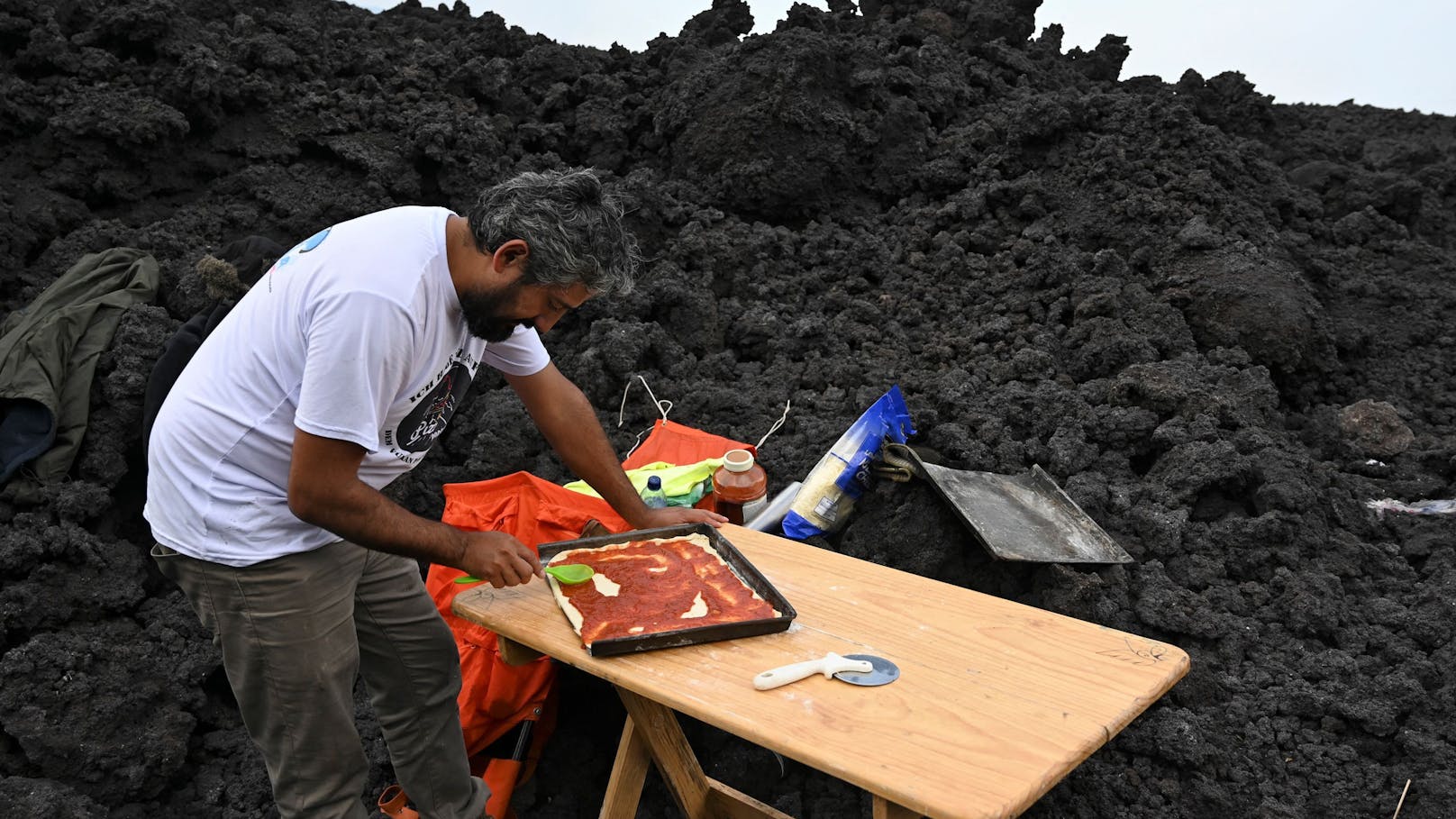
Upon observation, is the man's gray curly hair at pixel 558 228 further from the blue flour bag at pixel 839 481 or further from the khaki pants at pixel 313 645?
the blue flour bag at pixel 839 481

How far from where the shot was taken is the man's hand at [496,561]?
7.56 ft

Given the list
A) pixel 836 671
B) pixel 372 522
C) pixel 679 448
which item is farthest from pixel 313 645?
pixel 679 448

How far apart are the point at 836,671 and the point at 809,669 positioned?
0.06m

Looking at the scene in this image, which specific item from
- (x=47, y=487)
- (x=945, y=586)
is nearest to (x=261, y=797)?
(x=47, y=487)

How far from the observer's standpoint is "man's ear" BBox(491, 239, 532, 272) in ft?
7.22

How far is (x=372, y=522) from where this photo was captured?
218 centimetres

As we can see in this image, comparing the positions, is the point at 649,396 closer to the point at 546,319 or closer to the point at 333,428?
the point at 546,319

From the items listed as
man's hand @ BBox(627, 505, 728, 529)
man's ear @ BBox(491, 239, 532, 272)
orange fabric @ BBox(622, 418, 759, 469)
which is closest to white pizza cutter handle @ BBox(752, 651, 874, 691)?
man's hand @ BBox(627, 505, 728, 529)

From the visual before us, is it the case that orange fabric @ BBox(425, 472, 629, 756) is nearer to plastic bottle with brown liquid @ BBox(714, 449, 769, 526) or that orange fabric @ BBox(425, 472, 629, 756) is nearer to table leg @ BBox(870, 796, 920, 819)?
plastic bottle with brown liquid @ BBox(714, 449, 769, 526)

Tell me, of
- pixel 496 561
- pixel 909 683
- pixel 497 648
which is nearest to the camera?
pixel 909 683

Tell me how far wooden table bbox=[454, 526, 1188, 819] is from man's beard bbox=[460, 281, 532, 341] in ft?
2.19

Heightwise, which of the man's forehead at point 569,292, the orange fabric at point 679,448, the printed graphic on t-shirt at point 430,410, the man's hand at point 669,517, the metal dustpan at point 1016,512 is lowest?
the orange fabric at point 679,448

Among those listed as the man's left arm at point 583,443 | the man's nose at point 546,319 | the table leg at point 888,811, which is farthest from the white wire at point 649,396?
the table leg at point 888,811

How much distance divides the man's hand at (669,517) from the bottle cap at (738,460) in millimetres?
838
